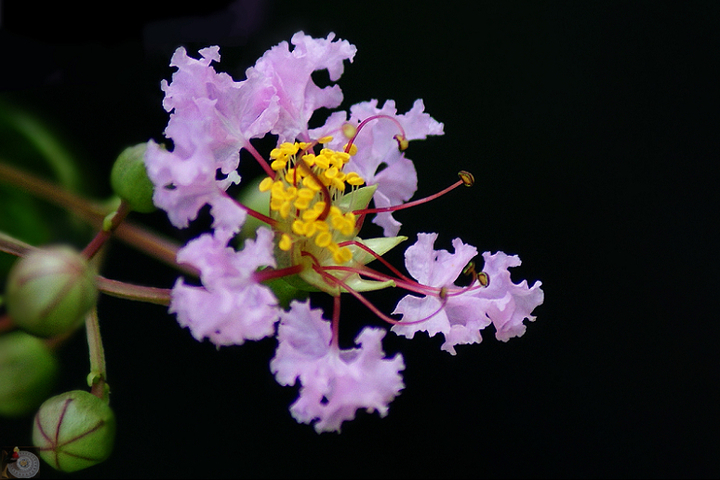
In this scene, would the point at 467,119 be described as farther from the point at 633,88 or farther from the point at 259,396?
the point at 259,396

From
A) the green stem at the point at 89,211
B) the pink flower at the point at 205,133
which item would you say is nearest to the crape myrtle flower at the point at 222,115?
the pink flower at the point at 205,133

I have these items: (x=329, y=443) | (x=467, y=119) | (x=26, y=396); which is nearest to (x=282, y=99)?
(x=26, y=396)

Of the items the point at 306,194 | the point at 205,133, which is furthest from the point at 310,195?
the point at 205,133

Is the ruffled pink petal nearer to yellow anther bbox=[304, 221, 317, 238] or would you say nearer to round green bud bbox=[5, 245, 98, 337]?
yellow anther bbox=[304, 221, 317, 238]

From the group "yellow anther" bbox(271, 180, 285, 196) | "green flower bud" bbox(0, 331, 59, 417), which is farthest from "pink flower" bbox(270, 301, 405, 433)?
"green flower bud" bbox(0, 331, 59, 417)

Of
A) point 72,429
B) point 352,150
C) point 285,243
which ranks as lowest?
point 72,429

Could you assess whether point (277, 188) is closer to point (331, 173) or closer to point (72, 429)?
point (331, 173)
